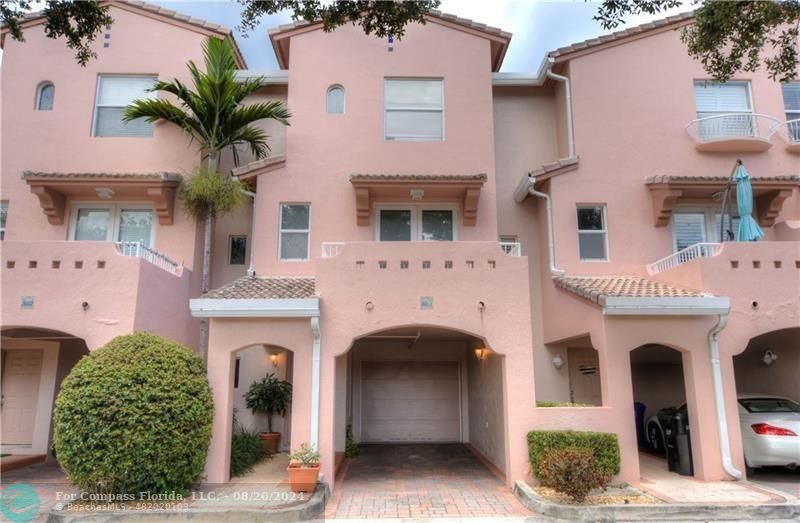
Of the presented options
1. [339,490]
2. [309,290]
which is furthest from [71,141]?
[339,490]

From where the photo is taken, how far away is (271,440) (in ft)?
41.8

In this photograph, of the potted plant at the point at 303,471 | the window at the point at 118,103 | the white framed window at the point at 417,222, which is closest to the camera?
the potted plant at the point at 303,471

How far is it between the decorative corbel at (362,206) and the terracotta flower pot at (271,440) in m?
5.54

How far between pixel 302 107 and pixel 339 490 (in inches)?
357

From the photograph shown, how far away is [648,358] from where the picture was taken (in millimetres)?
13961

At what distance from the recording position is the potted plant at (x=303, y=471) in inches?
348

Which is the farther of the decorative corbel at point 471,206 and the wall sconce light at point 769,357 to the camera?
the decorative corbel at point 471,206

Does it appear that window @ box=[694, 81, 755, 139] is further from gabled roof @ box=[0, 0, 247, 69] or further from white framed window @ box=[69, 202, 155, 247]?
white framed window @ box=[69, 202, 155, 247]

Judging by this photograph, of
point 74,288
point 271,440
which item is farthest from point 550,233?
point 74,288

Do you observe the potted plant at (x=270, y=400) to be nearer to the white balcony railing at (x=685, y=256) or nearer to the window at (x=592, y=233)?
the window at (x=592, y=233)

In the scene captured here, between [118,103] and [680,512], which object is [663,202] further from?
[118,103]

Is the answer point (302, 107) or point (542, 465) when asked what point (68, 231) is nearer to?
point (302, 107)

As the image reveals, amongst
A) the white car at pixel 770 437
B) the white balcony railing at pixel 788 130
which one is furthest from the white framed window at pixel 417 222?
the white balcony railing at pixel 788 130

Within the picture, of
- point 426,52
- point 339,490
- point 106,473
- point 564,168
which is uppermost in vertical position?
point 426,52
